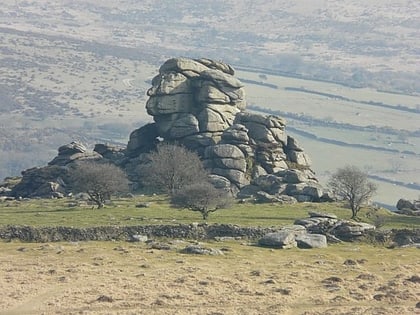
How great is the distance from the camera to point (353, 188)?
118250 millimetres

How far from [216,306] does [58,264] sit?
19752 mm

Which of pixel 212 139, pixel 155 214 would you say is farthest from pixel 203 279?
pixel 212 139

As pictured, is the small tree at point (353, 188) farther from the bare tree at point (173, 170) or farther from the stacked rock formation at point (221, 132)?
the bare tree at point (173, 170)

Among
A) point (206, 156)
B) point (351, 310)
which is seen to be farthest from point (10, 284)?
point (206, 156)

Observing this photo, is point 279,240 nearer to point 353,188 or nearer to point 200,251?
point 200,251

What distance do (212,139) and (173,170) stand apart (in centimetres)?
Result: 1949

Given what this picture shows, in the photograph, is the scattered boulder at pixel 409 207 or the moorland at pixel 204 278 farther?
the scattered boulder at pixel 409 207

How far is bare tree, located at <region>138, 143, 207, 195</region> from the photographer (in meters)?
132

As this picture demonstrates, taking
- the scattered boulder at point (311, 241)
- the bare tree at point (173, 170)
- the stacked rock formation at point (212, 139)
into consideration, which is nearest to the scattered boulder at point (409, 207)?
the stacked rock formation at point (212, 139)

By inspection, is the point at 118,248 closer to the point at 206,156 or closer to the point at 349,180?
the point at 349,180

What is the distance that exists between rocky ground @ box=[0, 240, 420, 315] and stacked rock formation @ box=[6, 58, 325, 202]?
57086 millimetres

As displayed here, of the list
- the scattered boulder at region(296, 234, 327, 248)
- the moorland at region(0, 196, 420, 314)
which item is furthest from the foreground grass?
the scattered boulder at region(296, 234, 327, 248)

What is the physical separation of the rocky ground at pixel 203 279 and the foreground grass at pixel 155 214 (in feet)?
48.5

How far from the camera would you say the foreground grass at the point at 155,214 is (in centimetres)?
9612
